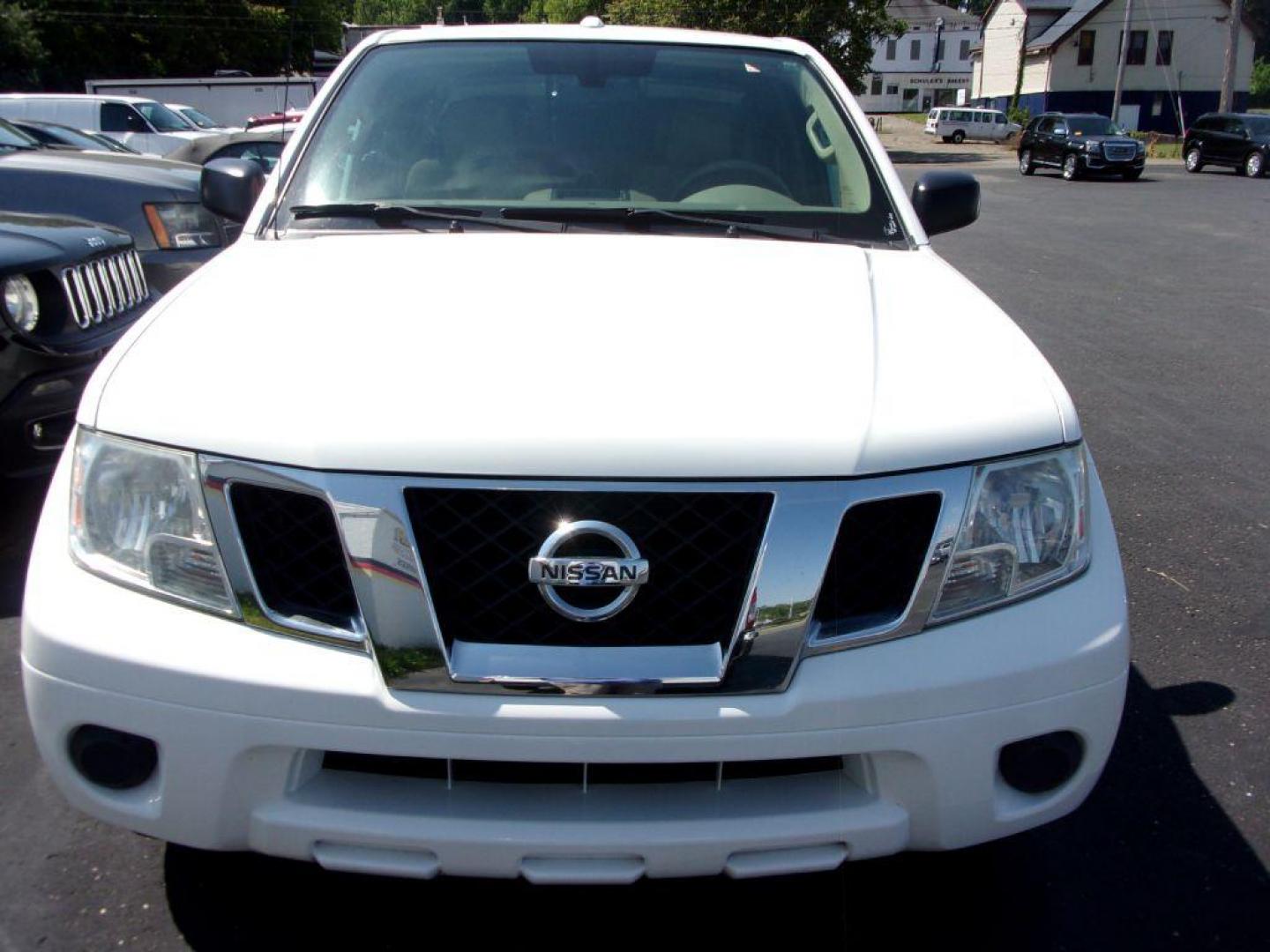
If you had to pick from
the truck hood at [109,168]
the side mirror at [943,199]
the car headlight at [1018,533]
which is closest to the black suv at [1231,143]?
the truck hood at [109,168]

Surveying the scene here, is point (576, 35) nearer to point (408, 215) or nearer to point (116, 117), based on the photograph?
point (408, 215)

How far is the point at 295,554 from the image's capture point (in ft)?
6.61

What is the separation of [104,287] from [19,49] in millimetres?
42107

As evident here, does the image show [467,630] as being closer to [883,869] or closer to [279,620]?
[279,620]

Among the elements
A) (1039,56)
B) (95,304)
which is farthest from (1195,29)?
(95,304)

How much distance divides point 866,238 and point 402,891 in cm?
191

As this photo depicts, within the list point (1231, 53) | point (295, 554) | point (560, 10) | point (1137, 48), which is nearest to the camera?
point (295, 554)

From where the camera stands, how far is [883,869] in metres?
2.57

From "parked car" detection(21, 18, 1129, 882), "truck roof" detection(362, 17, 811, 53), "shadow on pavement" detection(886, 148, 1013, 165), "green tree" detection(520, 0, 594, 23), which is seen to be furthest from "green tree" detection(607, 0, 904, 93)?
"parked car" detection(21, 18, 1129, 882)

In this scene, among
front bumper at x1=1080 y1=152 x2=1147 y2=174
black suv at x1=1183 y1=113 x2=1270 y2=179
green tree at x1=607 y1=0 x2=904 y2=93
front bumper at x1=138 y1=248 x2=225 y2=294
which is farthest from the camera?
green tree at x1=607 y1=0 x2=904 y2=93

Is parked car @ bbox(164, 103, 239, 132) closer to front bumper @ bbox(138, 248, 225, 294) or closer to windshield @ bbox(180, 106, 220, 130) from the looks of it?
windshield @ bbox(180, 106, 220, 130)

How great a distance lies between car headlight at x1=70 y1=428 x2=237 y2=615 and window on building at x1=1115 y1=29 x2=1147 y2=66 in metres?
67.4

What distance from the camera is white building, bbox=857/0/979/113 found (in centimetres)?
9519

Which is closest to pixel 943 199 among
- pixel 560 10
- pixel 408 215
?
pixel 408 215
